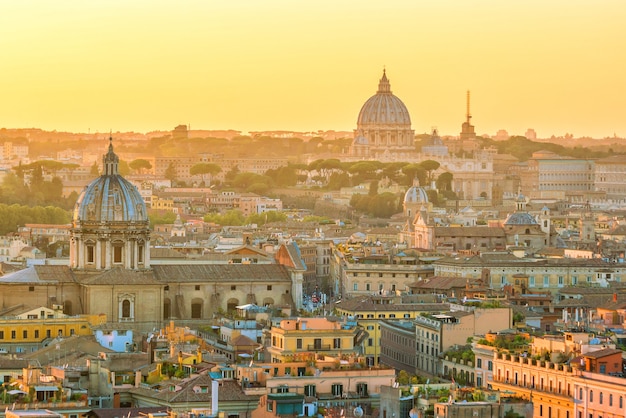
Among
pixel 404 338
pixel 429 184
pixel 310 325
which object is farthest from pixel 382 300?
pixel 429 184

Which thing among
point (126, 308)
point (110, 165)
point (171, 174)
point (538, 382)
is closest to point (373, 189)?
point (171, 174)

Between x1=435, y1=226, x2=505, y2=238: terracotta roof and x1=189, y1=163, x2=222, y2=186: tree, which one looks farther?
x1=189, y1=163, x2=222, y2=186: tree

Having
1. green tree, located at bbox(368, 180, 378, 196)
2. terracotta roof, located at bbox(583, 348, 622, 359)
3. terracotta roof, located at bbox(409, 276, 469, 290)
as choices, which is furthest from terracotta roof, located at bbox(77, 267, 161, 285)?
green tree, located at bbox(368, 180, 378, 196)

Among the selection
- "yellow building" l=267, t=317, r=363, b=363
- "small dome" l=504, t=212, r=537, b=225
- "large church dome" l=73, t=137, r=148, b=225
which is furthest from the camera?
"small dome" l=504, t=212, r=537, b=225

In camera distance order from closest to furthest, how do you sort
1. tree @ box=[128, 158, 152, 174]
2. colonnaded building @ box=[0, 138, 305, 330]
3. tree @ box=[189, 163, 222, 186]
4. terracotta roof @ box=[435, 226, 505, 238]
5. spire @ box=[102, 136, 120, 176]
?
1. colonnaded building @ box=[0, 138, 305, 330]
2. spire @ box=[102, 136, 120, 176]
3. terracotta roof @ box=[435, 226, 505, 238]
4. tree @ box=[189, 163, 222, 186]
5. tree @ box=[128, 158, 152, 174]

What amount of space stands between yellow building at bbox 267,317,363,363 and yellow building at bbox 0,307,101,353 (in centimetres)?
935

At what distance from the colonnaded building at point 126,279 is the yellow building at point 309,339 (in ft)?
49.5

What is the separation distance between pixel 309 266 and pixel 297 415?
50.0 metres

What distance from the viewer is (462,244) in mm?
90062

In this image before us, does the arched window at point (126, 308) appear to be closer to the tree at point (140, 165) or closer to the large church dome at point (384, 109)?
the tree at point (140, 165)

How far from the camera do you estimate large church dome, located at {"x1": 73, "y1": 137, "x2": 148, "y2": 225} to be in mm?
65375

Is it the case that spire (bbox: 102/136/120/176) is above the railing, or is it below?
above

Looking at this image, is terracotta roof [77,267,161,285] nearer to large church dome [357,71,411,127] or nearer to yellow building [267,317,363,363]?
yellow building [267,317,363,363]

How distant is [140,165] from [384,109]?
787 inches
